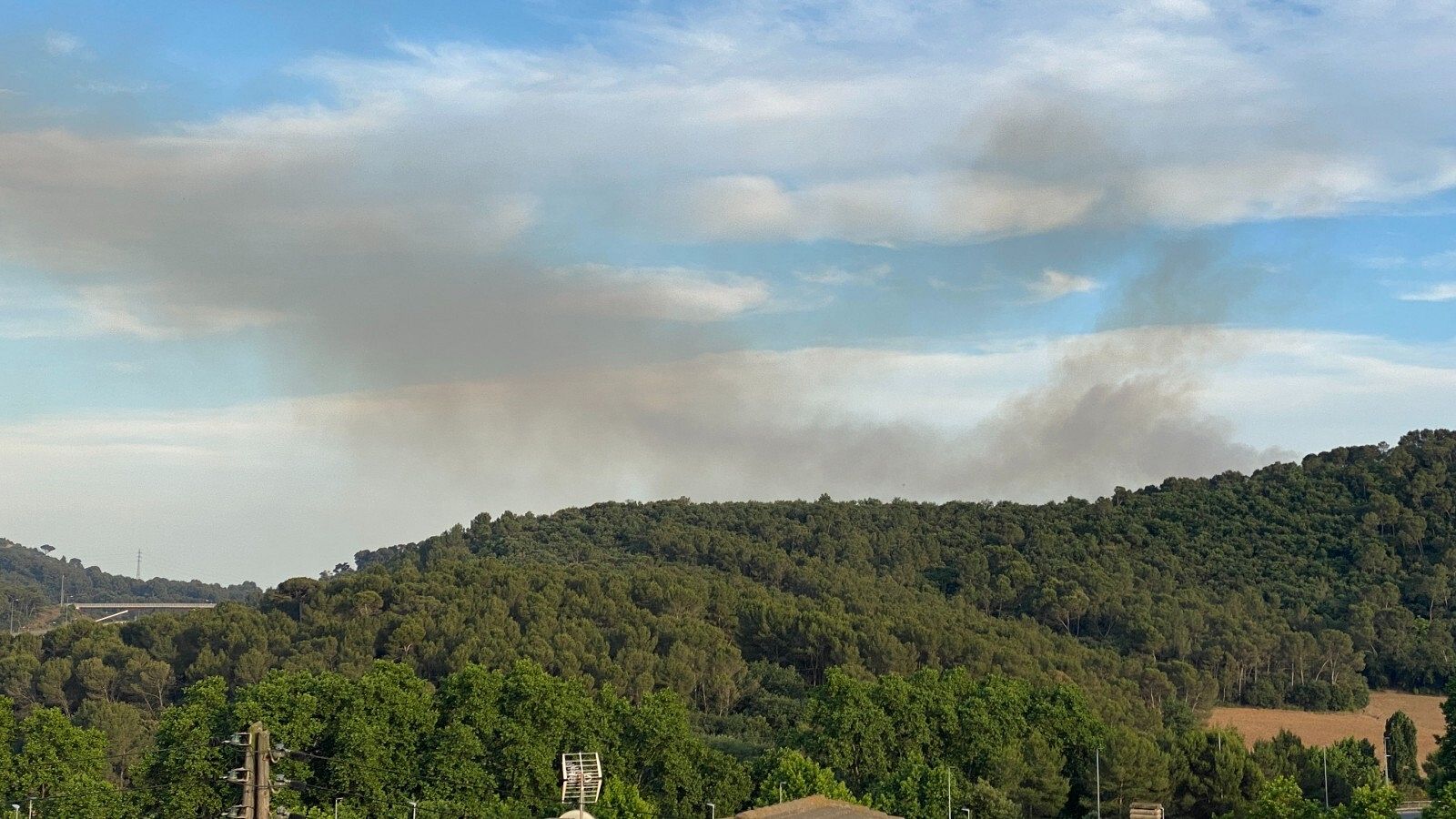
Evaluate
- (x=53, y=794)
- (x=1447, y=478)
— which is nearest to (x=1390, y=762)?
(x=1447, y=478)

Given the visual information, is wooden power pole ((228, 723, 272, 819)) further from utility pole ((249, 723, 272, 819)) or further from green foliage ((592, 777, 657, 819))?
green foliage ((592, 777, 657, 819))

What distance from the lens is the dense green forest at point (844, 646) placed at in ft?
196

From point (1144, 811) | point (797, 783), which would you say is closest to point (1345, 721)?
point (1144, 811)

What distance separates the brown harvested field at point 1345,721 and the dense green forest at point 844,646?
1.86 metres

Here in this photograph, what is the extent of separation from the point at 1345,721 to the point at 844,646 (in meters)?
34.9

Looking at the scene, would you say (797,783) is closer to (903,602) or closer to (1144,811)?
(1144,811)

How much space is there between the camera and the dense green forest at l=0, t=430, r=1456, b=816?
59.8m

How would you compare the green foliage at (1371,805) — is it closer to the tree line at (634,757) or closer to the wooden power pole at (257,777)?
the tree line at (634,757)

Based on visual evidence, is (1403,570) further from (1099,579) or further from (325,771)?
(325,771)

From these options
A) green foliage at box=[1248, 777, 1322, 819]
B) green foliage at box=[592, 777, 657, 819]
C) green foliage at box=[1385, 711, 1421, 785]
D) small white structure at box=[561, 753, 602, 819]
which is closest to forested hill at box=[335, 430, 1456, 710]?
green foliage at box=[1385, 711, 1421, 785]

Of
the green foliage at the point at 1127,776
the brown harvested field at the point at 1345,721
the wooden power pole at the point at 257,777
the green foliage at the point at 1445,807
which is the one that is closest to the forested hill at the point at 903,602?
the brown harvested field at the point at 1345,721

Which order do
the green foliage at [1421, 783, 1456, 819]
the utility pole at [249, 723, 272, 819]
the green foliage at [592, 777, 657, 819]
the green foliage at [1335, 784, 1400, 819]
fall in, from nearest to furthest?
the utility pole at [249, 723, 272, 819] → the green foliage at [1421, 783, 1456, 819] → the green foliage at [1335, 784, 1400, 819] → the green foliage at [592, 777, 657, 819]

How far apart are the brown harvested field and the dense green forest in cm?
186

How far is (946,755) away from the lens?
213 ft
